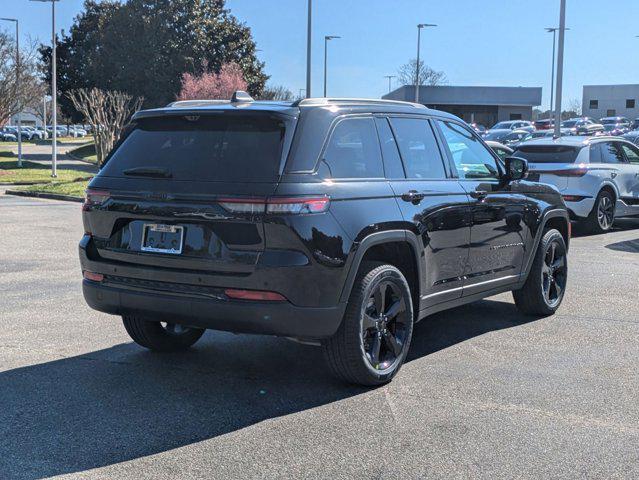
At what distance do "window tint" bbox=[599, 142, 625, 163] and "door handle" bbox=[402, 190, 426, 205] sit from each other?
9554mm

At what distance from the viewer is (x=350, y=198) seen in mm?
4797

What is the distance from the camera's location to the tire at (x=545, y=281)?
23.3ft

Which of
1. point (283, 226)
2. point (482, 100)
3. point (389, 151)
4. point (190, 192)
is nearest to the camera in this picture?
point (283, 226)

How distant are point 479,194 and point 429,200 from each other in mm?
812

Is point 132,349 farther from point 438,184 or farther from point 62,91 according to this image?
point 62,91

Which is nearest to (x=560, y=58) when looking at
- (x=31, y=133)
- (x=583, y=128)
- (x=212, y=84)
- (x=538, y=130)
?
(x=212, y=84)

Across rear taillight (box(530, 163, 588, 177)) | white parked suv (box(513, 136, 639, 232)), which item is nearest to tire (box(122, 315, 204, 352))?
white parked suv (box(513, 136, 639, 232))

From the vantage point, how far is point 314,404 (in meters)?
4.78

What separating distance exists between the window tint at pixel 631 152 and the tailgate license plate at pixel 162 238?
12.0 metres

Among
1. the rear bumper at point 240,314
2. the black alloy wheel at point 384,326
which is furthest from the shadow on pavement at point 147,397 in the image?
the rear bumper at point 240,314

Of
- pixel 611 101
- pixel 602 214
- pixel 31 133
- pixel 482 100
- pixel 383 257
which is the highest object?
pixel 611 101

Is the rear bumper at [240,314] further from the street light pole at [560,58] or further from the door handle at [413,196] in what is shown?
the street light pole at [560,58]

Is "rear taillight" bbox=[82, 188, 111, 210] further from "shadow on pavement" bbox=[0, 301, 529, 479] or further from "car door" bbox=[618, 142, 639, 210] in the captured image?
"car door" bbox=[618, 142, 639, 210]

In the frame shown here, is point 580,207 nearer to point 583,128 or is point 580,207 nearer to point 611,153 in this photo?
point 611,153
